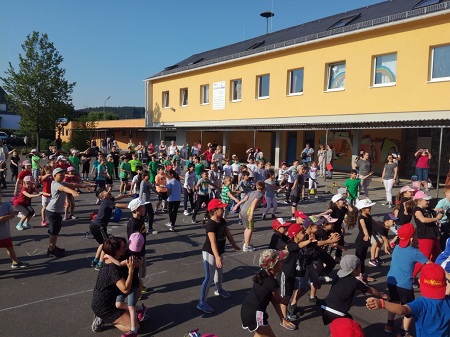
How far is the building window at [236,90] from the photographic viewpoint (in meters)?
25.8

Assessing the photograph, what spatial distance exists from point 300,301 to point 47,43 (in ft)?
106

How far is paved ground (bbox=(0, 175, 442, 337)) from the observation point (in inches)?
201

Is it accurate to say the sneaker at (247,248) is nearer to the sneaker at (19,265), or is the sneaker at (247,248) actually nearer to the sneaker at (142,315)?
the sneaker at (142,315)

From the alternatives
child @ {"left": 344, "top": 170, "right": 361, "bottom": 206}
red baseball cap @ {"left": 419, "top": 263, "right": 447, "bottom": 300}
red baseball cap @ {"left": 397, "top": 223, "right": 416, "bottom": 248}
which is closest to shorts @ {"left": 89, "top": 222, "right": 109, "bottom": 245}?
red baseball cap @ {"left": 397, "top": 223, "right": 416, "bottom": 248}

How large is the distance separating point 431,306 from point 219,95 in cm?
2456

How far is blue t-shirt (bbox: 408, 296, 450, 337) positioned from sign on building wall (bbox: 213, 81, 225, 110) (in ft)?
78.9

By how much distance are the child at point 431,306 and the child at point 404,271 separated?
1.38m

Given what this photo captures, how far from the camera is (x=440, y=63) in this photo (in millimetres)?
15742

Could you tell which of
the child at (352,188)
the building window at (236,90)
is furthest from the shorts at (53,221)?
the building window at (236,90)

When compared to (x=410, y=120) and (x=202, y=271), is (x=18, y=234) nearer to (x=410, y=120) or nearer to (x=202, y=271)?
(x=202, y=271)

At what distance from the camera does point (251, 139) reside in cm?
2970

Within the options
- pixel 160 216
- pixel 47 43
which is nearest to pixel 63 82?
pixel 47 43

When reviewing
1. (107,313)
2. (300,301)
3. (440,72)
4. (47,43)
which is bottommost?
(300,301)

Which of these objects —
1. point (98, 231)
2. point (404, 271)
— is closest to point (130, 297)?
point (98, 231)
